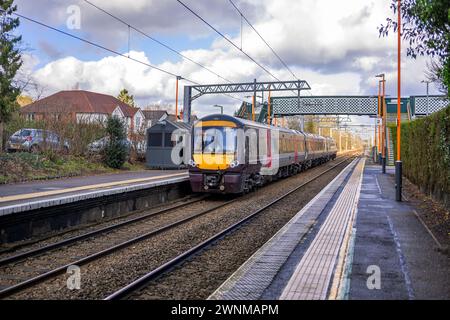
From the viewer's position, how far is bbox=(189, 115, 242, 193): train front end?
53.1 feet

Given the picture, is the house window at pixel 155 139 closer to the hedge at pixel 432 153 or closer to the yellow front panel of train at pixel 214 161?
the yellow front panel of train at pixel 214 161

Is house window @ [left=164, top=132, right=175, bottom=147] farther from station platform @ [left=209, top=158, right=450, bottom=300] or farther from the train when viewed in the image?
station platform @ [left=209, top=158, right=450, bottom=300]

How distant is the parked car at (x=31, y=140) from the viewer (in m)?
21.7

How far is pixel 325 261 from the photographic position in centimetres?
718

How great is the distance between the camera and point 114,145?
81.0 ft

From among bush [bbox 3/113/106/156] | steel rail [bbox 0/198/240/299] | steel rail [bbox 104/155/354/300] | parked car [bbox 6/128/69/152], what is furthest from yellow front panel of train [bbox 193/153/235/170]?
bush [bbox 3/113/106/156]

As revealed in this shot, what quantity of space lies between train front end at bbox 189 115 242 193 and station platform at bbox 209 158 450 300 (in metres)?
4.62

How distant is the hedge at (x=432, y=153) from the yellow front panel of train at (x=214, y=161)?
647cm

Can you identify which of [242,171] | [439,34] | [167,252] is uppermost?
[439,34]

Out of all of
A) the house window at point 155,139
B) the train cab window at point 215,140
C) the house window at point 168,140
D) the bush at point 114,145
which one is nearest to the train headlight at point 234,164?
the train cab window at point 215,140

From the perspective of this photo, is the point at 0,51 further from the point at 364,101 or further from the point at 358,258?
the point at 364,101

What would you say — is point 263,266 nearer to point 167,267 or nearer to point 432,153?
point 167,267
